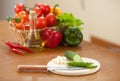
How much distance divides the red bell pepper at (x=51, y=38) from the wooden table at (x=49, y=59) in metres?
0.03

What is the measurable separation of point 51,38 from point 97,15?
179cm

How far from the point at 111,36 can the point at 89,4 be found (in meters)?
0.49

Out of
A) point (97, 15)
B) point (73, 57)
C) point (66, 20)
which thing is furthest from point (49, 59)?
point (97, 15)

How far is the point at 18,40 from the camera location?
62.7 inches

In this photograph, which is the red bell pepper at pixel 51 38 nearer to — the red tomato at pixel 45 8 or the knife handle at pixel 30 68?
the red tomato at pixel 45 8

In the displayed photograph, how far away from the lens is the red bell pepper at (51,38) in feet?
5.02

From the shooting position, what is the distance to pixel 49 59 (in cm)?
135

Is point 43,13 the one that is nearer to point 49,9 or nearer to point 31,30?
point 49,9

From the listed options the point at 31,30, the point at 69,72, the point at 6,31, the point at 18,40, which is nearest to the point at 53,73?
the point at 69,72

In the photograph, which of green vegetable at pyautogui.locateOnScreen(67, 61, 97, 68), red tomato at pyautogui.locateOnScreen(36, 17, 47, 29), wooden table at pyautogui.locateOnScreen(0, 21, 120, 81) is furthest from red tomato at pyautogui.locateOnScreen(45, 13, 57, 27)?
green vegetable at pyautogui.locateOnScreen(67, 61, 97, 68)

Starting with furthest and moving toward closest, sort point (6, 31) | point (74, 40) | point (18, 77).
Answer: point (6, 31), point (74, 40), point (18, 77)

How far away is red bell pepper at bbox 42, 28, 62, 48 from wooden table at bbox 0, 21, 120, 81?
30mm

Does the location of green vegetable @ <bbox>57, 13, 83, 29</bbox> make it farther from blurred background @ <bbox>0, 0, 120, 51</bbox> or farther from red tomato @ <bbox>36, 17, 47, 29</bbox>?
blurred background @ <bbox>0, 0, 120, 51</bbox>

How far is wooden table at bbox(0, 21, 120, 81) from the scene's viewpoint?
1.13 metres
